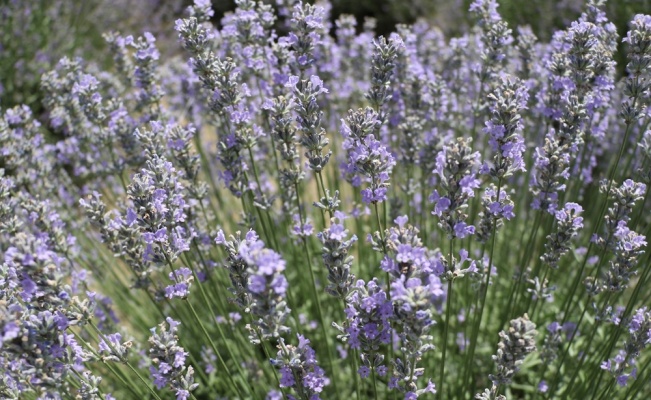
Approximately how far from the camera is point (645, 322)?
2.43 meters

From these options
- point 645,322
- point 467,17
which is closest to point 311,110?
point 645,322

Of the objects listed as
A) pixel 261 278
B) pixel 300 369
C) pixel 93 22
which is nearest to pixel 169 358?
pixel 300 369

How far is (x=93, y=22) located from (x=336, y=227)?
9501mm

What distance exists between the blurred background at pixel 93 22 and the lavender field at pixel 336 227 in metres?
3.08

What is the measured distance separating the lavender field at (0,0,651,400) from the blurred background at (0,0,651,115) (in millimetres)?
3084

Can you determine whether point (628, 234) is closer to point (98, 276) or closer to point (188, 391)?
point (188, 391)

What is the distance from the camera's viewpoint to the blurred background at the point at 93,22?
24.3 ft

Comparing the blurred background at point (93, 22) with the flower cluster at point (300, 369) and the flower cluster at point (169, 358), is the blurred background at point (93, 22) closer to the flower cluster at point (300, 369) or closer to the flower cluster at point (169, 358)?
the flower cluster at point (300, 369)

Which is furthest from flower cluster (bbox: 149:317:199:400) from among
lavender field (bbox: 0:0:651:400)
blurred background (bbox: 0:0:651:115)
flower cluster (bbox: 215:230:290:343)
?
blurred background (bbox: 0:0:651:115)

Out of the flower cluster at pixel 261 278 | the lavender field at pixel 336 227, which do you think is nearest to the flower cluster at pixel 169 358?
the lavender field at pixel 336 227

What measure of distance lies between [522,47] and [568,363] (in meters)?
2.04

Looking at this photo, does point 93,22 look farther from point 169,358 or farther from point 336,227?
point 336,227

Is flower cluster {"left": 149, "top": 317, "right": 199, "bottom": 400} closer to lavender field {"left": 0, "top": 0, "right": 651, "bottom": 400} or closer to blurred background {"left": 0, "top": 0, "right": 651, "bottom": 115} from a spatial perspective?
lavender field {"left": 0, "top": 0, "right": 651, "bottom": 400}

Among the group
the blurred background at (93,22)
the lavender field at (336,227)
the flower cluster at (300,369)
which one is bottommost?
the flower cluster at (300,369)
